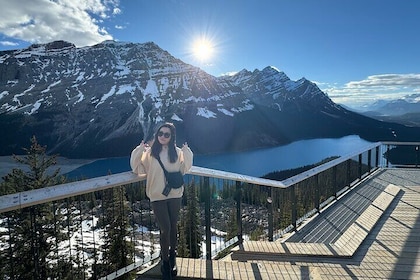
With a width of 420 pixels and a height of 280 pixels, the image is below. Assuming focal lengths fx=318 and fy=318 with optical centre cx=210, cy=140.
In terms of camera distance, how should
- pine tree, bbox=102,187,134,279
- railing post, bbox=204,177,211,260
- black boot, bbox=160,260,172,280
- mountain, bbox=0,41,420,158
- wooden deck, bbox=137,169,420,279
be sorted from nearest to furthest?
black boot, bbox=160,260,172,280 < wooden deck, bbox=137,169,420,279 < pine tree, bbox=102,187,134,279 < railing post, bbox=204,177,211,260 < mountain, bbox=0,41,420,158

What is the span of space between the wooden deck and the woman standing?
0.19 metres

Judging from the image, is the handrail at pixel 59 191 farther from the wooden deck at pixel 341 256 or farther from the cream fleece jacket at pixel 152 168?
the wooden deck at pixel 341 256

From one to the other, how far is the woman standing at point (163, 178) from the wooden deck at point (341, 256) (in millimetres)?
191

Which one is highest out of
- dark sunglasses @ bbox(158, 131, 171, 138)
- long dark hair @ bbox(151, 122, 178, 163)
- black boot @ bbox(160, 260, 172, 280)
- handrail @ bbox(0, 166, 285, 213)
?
dark sunglasses @ bbox(158, 131, 171, 138)

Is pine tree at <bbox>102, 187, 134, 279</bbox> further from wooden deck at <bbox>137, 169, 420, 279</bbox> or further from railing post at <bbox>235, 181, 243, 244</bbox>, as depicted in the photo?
railing post at <bbox>235, 181, 243, 244</bbox>

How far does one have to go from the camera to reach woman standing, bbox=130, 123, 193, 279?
9.09ft

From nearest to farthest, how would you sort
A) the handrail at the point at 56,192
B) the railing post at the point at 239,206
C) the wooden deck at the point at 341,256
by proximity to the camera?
the handrail at the point at 56,192 → the wooden deck at the point at 341,256 → the railing post at the point at 239,206

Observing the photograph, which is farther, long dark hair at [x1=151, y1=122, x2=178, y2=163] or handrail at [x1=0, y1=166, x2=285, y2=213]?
long dark hair at [x1=151, y1=122, x2=178, y2=163]

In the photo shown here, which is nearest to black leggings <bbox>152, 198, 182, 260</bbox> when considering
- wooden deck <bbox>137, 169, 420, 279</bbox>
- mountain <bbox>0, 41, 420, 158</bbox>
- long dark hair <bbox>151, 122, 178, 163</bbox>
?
wooden deck <bbox>137, 169, 420, 279</bbox>

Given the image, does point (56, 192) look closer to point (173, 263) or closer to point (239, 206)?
point (173, 263)

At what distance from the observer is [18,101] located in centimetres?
16175

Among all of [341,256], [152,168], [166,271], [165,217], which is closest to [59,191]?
[152,168]

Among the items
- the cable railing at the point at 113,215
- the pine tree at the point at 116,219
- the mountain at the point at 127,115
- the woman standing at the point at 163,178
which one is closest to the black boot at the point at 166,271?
the woman standing at the point at 163,178

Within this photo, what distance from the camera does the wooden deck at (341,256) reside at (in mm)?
2932
